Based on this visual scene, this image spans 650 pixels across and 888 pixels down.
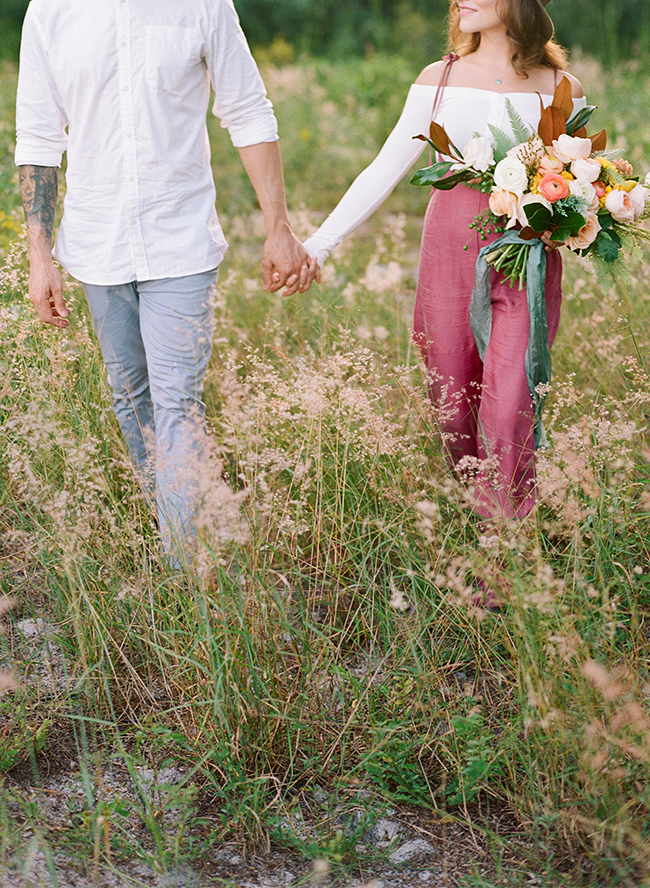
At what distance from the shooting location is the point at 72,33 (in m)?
2.49

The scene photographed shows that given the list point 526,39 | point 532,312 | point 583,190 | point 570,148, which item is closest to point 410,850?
point 532,312

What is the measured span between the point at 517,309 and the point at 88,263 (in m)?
1.31

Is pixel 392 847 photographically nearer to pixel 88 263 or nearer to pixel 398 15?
pixel 88 263

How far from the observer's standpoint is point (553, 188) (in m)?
2.48

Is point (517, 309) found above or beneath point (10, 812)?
above

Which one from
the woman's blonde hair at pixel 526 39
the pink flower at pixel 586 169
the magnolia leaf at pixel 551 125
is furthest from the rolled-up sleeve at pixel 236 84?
the pink flower at pixel 586 169

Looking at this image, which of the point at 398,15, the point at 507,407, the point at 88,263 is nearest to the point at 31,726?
the point at 88,263

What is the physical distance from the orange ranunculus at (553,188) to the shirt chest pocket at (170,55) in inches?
41.6

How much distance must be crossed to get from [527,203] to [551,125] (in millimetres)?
248

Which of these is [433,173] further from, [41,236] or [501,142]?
[41,236]

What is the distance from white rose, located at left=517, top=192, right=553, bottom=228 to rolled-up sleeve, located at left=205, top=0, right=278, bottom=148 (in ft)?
2.51

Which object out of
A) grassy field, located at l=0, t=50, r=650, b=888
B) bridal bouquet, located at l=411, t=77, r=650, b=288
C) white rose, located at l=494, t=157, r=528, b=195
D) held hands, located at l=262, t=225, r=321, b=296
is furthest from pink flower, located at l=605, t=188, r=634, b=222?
held hands, located at l=262, t=225, r=321, b=296

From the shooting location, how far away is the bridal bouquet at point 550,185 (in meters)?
2.51

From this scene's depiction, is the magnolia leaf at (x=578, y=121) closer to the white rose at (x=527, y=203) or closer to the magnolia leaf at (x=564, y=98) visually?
the magnolia leaf at (x=564, y=98)
